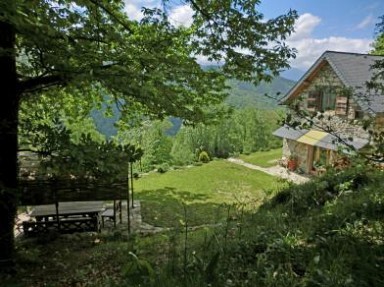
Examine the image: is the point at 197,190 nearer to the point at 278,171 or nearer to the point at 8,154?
the point at 278,171

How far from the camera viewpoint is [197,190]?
18.4 m

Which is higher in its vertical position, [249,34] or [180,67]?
[249,34]

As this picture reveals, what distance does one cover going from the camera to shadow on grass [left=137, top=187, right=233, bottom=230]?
40.9 ft

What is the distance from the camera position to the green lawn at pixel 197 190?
13.3 metres

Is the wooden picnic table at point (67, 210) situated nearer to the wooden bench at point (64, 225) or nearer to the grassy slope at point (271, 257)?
the wooden bench at point (64, 225)

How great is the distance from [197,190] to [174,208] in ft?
12.0

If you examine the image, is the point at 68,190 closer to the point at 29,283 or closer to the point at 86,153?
the point at 29,283

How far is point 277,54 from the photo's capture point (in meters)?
6.17

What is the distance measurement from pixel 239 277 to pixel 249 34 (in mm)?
4341

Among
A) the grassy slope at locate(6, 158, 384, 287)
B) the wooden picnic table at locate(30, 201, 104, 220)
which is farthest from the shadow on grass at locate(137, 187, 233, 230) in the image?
the grassy slope at locate(6, 158, 384, 287)

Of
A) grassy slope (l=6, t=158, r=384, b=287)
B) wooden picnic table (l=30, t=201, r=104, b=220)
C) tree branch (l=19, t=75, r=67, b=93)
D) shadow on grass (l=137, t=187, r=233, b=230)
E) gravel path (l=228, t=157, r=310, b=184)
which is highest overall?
tree branch (l=19, t=75, r=67, b=93)

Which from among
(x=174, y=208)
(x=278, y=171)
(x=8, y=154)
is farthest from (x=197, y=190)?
(x=8, y=154)

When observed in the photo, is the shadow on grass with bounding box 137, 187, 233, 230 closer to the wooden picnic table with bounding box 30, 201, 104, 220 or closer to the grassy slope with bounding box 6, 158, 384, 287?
the wooden picnic table with bounding box 30, 201, 104, 220

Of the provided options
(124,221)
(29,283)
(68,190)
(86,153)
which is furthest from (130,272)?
(124,221)
